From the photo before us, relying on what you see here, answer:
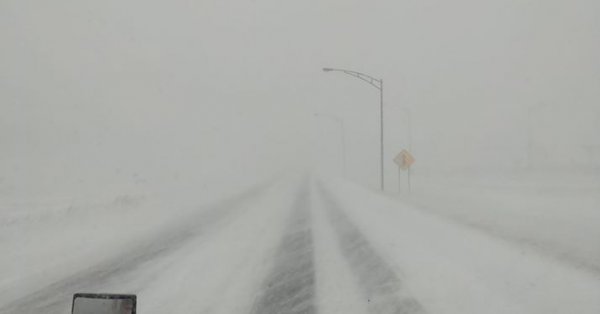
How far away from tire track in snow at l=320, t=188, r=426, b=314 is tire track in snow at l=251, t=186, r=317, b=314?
0.68 m

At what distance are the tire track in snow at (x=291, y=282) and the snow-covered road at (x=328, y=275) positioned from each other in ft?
0.05

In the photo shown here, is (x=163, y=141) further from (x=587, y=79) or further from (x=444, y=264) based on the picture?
(x=587, y=79)

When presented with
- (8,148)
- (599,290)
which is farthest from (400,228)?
(8,148)

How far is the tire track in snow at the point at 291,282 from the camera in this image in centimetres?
708

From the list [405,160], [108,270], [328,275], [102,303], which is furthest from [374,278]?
[405,160]

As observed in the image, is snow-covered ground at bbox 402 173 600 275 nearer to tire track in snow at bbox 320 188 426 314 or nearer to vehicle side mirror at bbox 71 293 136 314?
tire track in snow at bbox 320 188 426 314

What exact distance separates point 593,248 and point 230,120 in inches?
5497

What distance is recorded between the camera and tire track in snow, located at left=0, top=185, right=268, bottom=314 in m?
7.53

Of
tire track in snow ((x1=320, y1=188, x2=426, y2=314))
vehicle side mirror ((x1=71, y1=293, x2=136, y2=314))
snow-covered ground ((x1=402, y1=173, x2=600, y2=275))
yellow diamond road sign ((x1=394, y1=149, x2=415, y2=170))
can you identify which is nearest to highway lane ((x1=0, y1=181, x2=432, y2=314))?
tire track in snow ((x1=320, y1=188, x2=426, y2=314))

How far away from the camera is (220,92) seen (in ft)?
535

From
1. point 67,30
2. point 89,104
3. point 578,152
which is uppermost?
point 67,30

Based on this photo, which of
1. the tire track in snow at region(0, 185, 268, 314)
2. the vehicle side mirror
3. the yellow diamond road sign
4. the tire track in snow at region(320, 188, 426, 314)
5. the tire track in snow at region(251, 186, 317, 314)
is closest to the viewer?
the vehicle side mirror

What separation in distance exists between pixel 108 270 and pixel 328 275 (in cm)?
365

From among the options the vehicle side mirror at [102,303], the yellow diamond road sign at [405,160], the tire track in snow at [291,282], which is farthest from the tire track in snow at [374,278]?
the yellow diamond road sign at [405,160]
